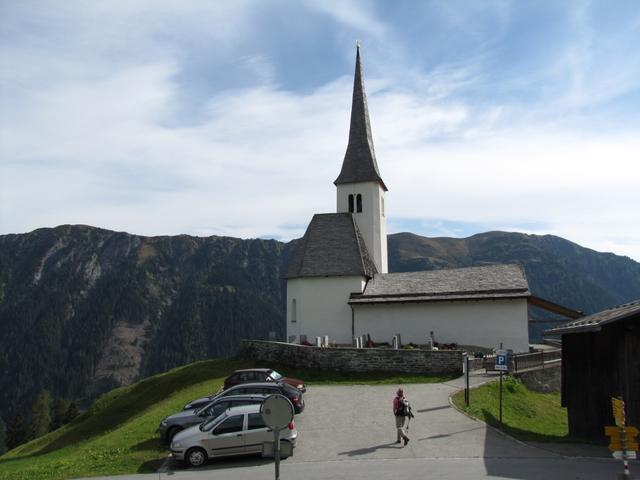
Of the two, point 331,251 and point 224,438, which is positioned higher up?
point 331,251

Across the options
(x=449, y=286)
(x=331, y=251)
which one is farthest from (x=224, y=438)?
(x=331, y=251)

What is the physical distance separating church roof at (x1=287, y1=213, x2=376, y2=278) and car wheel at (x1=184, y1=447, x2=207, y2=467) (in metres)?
26.8

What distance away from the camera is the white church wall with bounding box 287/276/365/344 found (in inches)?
1751

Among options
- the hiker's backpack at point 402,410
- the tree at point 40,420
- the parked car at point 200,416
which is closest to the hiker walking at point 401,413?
the hiker's backpack at point 402,410

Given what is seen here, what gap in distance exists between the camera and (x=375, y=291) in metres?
44.0

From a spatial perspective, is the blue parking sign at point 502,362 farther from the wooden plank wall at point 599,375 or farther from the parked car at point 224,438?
the parked car at point 224,438

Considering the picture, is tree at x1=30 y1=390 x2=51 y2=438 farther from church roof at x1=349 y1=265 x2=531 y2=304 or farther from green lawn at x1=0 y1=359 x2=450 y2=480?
church roof at x1=349 y1=265 x2=531 y2=304

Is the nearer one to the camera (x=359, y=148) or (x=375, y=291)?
(x=375, y=291)

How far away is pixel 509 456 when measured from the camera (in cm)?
1880

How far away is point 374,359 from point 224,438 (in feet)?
53.5

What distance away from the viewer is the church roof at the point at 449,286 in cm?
3972

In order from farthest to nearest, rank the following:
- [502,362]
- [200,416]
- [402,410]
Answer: [502,362], [200,416], [402,410]

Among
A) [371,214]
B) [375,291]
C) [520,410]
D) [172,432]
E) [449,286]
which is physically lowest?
[520,410]

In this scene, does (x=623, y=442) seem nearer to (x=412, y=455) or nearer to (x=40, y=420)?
(x=412, y=455)
